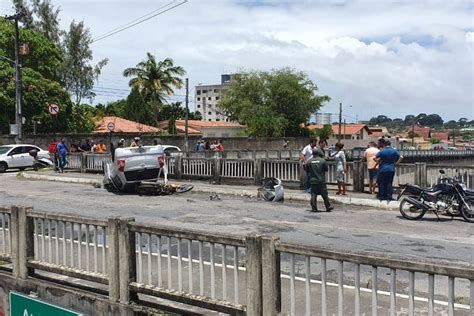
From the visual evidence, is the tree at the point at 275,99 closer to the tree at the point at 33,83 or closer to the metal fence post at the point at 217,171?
the tree at the point at 33,83

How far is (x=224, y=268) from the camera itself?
555 centimetres

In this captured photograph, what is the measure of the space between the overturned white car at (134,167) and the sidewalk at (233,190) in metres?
1.59

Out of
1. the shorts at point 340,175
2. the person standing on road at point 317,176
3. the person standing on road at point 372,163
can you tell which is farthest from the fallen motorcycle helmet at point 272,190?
the person standing on road at point 372,163

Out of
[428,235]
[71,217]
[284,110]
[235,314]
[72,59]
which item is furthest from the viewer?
[284,110]

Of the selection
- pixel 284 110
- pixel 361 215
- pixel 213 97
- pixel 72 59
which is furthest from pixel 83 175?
pixel 213 97

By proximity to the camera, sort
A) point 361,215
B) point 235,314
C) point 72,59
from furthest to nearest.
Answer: point 72,59, point 361,215, point 235,314

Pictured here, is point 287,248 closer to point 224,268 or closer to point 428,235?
point 224,268

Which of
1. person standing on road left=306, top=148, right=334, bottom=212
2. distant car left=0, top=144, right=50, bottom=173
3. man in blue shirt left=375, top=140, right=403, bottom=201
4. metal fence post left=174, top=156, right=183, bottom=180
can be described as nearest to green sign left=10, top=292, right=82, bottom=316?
person standing on road left=306, top=148, right=334, bottom=212

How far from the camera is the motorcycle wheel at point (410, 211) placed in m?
13.5

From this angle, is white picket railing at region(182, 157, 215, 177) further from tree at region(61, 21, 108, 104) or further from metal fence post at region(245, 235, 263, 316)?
tree at region(61, 21, 108, 104)

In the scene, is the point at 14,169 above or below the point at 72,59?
below

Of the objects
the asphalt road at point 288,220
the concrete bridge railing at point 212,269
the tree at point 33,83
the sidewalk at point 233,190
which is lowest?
the asphalt road at point 288,220

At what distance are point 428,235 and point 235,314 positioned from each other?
7078 mm

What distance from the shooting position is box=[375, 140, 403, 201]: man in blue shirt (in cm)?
1498
